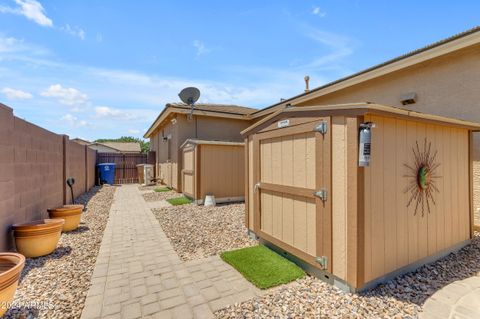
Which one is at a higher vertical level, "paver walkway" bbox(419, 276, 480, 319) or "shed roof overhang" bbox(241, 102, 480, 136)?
"shed roof overhang" bbox(241, 102, 480, 136)

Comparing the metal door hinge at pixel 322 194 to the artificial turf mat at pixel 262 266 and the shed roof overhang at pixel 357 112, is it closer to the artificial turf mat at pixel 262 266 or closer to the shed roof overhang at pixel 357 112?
the shed roof overhang at pixel 357 112

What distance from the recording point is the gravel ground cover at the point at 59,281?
2293 millimetres

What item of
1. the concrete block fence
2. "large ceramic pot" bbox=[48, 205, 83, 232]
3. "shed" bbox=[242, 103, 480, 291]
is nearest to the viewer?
"shed" bbox=[242, 103, 480, 291]

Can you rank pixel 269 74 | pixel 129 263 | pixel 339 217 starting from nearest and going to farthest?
pixel 339 217, pixel 129 263, pixel 269 74

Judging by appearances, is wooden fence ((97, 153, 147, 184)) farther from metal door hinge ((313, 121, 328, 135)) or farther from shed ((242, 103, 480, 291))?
metal door hinge ((313, 121, 328, 135))

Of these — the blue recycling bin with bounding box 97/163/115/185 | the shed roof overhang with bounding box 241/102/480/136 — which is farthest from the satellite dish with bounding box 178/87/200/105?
the blue recycling bin with bounding box 97/163/115/185

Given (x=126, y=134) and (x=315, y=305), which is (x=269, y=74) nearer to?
(x=315, y=305)

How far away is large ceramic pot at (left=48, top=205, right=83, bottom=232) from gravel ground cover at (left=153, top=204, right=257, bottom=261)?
1.83 meters

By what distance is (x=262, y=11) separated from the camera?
21.4 ft

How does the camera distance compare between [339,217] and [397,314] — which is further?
[339,217]

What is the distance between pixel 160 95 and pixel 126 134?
197ft

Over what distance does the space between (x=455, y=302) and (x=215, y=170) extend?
6594 mm

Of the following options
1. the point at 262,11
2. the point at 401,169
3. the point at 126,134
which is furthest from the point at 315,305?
the point at 126,134

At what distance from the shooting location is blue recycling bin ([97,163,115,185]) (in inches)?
577
